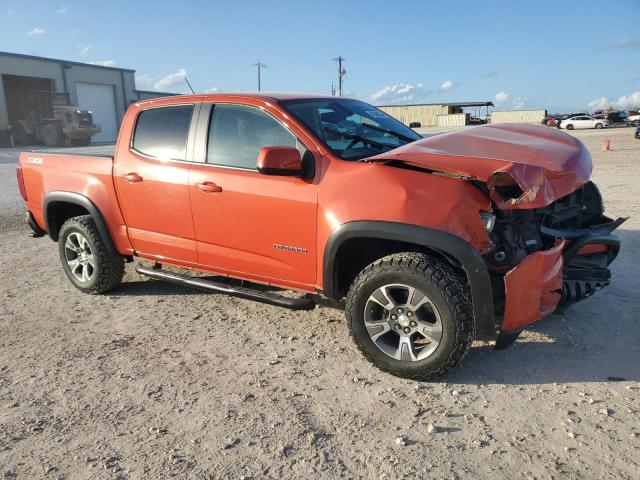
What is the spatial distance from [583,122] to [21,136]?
44.7m

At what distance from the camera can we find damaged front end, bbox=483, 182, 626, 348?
2.93 meters

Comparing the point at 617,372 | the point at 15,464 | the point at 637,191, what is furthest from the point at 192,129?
the point at 637,191

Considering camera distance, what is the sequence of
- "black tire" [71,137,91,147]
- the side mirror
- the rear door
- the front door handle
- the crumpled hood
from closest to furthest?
the crumpled hood
the side mirror
the front door handle
the rear door
"black tire" [71,137,91,147]

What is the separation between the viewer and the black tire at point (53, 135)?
31.4 meters

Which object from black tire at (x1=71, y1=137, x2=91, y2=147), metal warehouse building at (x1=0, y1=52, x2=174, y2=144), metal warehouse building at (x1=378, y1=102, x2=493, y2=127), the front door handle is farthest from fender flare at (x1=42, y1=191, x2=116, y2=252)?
metal warehouse building at (x1=378, y1=102, x2=493, y2=127)

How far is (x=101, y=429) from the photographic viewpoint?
279 centimetres

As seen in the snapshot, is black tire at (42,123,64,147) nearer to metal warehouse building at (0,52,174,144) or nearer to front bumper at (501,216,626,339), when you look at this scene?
metal warehouse building at (0,52,174,144)

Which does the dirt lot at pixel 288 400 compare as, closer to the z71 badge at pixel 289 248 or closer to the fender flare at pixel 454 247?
the fender flare at pixel 454 247

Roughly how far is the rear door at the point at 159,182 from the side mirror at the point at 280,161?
989 mm

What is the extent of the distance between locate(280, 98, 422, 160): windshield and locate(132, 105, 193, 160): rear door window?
0.95 metres

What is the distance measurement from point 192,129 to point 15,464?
8.60ft

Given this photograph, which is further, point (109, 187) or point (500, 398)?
point (109, 187)

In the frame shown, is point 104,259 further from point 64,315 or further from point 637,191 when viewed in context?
point 637,191

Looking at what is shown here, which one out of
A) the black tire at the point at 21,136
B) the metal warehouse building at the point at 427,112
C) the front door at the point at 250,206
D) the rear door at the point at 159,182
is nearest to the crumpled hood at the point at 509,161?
the front door at the point at 250,206
